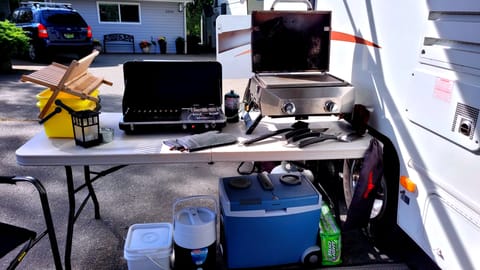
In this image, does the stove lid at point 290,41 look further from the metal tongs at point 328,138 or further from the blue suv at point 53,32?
the blue suv at point 53,32

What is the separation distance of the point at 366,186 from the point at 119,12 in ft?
42.1

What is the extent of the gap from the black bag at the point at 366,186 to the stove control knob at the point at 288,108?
0.42m

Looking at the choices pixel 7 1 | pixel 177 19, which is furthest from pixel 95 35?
pixel 7 1

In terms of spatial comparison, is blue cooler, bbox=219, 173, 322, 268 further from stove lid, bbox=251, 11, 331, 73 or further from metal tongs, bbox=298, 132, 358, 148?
stove lid, bbox=251, 11, 331, 73

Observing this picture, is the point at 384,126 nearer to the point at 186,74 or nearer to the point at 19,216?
the point at 186,74

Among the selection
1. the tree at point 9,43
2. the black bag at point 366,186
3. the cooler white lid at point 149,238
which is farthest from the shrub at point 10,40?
the black bag at point 366,186

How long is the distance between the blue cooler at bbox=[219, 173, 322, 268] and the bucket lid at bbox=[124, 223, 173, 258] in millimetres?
323

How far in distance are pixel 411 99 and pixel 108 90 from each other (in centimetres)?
611

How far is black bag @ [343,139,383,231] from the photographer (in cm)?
171

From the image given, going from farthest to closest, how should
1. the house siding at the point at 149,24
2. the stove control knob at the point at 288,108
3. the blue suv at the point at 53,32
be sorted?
the house siding at the point at 149,24
the blue suv at the point at 53,32
the stove control knob at the point at 288,108

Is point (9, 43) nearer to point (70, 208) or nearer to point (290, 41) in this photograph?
point (70, 208)

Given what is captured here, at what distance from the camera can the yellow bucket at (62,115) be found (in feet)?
5.41

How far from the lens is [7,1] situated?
48.4 feet

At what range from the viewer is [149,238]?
6.36ft
